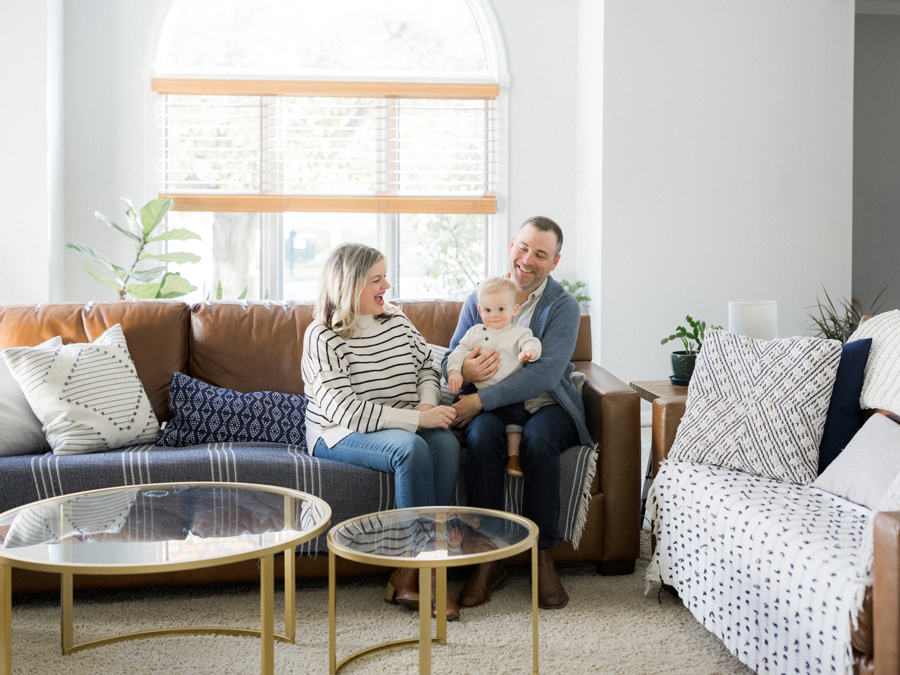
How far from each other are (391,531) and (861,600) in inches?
35.4

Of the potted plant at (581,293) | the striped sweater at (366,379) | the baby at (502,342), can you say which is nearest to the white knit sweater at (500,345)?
the baby at (502,342)

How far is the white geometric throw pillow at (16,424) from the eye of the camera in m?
2.28

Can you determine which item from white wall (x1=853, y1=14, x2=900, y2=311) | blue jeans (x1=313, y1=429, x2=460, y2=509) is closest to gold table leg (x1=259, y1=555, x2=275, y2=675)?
blue jeans (x1=313, y1=429, x2=460, y2=509)

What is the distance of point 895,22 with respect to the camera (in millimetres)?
5320

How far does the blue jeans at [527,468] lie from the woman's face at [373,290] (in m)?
0.46

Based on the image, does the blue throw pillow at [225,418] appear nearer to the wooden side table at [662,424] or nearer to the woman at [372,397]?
the woman at [372,397]

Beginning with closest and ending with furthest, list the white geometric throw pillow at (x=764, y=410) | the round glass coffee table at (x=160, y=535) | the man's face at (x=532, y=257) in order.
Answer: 1. the round glass coffee table at (x=160, y=535)
2. the white geometric throw pillow at (x=764, y=410)
3. the man's face at (x=532, y=257)

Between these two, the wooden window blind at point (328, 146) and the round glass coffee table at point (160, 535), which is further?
the wooden window blind at point (328, 146)

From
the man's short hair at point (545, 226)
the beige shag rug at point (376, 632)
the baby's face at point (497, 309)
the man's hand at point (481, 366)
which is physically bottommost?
the beige shag rug at point (376, 632)

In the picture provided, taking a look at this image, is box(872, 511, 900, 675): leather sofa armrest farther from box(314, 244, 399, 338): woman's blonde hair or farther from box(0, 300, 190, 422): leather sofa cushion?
box(0, 300, 190, 422): leather sofa cushion

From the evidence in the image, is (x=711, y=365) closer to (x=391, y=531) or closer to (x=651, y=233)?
(x=391, y=531)

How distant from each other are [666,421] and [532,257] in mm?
693

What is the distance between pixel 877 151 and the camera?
5.33 metres

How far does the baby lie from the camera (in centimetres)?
243
